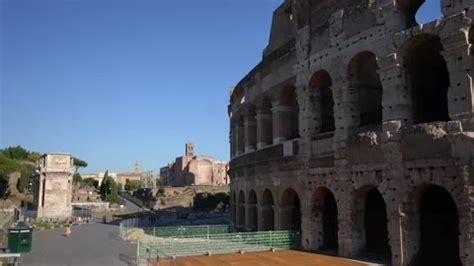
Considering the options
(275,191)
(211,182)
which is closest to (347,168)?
(275,191)

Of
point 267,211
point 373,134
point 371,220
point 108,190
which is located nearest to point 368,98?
point 373,134

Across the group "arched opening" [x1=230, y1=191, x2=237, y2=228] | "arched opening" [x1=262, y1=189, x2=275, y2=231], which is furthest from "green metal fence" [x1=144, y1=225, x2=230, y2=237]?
"arched opening" [x1=230, y1=191, x2=237, y2=228]

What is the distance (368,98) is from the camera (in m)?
17.0

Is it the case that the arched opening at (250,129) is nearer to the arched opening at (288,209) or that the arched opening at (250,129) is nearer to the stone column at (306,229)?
the arched opening at (288,209)

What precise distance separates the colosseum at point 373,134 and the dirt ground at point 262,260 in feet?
3.66

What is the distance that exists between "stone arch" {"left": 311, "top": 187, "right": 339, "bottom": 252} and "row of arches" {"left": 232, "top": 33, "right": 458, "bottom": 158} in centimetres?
257

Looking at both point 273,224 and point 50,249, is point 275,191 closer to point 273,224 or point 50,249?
point 273,224

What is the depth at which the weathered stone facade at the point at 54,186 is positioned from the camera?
4266 centimetres

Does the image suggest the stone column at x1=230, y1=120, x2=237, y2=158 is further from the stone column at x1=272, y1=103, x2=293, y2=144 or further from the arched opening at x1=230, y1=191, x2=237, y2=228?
the stone column at x1=272, y1=103, x2=293, y2=144

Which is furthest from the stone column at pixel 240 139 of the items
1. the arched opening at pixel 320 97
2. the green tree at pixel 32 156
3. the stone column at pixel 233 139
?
the green tree at pixel 32 156

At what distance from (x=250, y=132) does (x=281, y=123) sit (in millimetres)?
4085

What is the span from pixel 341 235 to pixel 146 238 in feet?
34.3

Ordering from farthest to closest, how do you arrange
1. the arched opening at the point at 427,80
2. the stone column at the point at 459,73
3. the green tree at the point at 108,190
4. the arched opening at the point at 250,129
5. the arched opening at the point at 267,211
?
1. the green tree at the point at 108,190
2. the arched opening at the point at 250,129
3. the arched opening at the point at 267,211
4. the arched opening at the point at 427,80
5. the stone column at the point at 459,73

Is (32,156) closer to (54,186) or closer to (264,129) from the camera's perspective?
(54,186)
